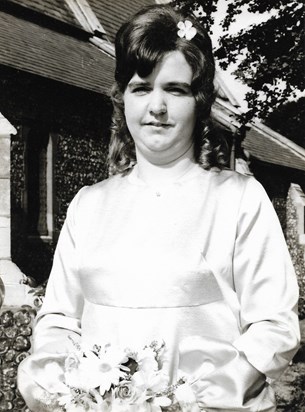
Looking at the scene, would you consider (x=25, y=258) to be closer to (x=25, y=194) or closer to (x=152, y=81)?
(x=25, y=194)

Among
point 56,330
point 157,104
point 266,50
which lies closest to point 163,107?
point 157,104

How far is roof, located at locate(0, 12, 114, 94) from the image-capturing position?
7.92 metres

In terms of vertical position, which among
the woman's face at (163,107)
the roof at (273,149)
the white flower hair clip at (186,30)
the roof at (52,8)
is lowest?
the roof at (273,149)

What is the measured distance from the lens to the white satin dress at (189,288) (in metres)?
1.81

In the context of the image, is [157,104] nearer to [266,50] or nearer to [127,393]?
[127,393]

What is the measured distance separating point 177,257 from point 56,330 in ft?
1.41

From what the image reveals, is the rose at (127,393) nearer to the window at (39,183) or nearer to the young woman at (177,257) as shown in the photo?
the young woman at (177,257)

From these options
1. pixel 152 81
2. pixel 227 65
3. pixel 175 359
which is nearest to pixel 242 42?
pixel 227 65

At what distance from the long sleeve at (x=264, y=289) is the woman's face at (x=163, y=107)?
28 centimetres

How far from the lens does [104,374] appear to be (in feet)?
5.70

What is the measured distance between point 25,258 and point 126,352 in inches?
259

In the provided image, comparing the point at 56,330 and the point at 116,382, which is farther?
the point at 56,330

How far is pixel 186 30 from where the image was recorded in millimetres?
2064

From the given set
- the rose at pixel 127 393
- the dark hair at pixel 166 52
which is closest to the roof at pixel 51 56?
the dark hair at pixel 166 52
